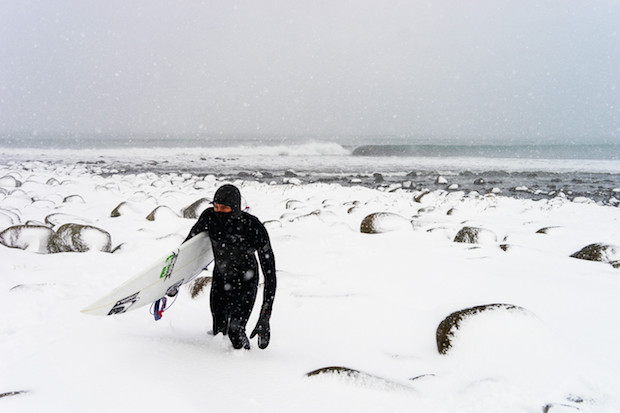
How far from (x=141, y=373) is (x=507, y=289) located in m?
3.23

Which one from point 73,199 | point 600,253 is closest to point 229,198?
point 600,253

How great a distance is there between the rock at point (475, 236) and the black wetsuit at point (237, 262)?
4.16m

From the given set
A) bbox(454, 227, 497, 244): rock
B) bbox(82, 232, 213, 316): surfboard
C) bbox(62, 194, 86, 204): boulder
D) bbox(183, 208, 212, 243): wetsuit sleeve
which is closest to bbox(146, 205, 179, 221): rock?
bbox(62, 194, 86, 204): boulder

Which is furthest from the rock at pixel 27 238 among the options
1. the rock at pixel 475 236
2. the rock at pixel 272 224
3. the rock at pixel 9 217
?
the rock at pixel 475 236

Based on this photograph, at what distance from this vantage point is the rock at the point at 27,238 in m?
5.10

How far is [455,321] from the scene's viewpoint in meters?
2.85

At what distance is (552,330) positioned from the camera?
2.89m

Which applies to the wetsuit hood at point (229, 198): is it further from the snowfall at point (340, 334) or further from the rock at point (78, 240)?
the rock at point (78, 240)

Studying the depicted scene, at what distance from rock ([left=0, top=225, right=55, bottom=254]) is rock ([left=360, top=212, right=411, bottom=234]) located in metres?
4.72

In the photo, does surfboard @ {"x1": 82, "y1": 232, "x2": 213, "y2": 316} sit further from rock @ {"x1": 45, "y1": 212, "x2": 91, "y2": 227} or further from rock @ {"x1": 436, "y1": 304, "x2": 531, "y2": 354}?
rock @ {"x1": 45, "y1": 212, "x2": 91, "y2": 227}

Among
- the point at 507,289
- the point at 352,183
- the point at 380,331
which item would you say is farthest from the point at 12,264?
the point at 352,183

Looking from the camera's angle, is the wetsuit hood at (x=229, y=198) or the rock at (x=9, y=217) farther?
the rock at (x=9, y=217)

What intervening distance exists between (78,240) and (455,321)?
484 centimetres

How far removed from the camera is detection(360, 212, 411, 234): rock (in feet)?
21.7
